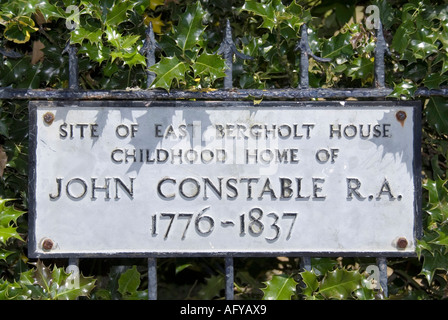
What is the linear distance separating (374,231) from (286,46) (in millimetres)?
838

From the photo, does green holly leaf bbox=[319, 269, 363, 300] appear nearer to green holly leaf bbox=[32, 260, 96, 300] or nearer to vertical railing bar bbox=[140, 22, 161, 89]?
green holly leaf bbox=[32, 260, 96, 300]

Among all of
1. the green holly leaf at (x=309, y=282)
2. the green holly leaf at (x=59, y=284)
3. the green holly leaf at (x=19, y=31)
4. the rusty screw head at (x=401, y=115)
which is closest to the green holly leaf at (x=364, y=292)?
the green holly leaf at (x=309, y=282)

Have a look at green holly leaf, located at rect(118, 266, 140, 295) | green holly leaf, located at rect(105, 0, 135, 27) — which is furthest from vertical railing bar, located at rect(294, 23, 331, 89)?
green holly leaf, located at rect(118, 266, 140, 295)

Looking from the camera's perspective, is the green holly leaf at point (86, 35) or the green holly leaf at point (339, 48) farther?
the green holly leaf at point (339, 48)

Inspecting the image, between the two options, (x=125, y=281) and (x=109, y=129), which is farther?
(x=125, y=281)

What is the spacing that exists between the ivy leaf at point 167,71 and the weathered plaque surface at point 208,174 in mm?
106

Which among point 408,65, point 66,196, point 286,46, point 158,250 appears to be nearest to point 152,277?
point 158,250

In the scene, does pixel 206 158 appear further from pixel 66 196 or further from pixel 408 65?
pixel 408 65

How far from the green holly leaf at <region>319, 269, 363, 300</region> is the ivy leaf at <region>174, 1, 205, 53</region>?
3.47 feet

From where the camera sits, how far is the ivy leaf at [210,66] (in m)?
2.65

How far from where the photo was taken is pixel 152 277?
2750 mm

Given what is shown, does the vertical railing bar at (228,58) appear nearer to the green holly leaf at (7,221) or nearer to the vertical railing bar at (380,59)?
the vertical railing bar at (380,59)

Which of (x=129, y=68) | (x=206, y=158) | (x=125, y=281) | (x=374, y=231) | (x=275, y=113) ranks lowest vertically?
(x=125, y=281)

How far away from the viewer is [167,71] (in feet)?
8.70
